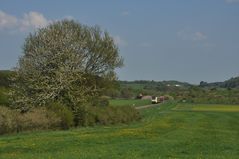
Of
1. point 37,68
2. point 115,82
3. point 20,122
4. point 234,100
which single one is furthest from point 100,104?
point 234,100

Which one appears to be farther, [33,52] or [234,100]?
[234,100]

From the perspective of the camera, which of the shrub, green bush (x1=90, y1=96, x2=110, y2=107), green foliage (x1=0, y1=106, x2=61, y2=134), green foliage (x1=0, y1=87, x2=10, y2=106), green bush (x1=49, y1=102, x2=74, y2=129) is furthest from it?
green bush (x1=90, y1=96, x2=110, y2=107)

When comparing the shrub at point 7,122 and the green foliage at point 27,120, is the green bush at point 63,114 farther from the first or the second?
the shrub at point 7,122

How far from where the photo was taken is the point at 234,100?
123125mm

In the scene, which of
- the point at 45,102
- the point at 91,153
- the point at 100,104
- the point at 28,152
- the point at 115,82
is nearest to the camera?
the point at 91,153

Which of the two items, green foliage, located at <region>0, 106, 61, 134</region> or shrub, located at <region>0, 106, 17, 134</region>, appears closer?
shrub, located at <region>0, 106, 17, 134</region>

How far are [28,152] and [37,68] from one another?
29733 millimetres

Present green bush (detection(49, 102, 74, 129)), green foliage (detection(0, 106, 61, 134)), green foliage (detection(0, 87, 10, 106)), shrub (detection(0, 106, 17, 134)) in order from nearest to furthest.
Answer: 1. shrub (detection(0, 106, 17, 134))
2. green foliage (detection(0, 106, 61, 134))
3. green bush (detection(49, 102, 74, 129))
4. green foliage (detection(0, 87, 10, 106))

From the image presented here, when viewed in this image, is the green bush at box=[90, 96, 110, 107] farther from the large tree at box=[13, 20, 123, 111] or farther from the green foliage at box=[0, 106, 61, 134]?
the green foliage at box=[0, 106, 61, 134]

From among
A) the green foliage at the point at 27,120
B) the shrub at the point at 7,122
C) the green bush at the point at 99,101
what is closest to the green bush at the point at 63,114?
the green foliage at the point at 27,120

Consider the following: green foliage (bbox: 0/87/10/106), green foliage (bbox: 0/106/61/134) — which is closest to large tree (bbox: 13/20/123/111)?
green foliage (bbox: 0/87/10/106)

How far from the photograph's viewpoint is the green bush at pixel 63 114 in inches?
1770

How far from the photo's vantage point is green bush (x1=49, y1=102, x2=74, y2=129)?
4497cm

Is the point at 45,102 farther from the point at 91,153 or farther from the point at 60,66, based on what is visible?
the point at 91,153
